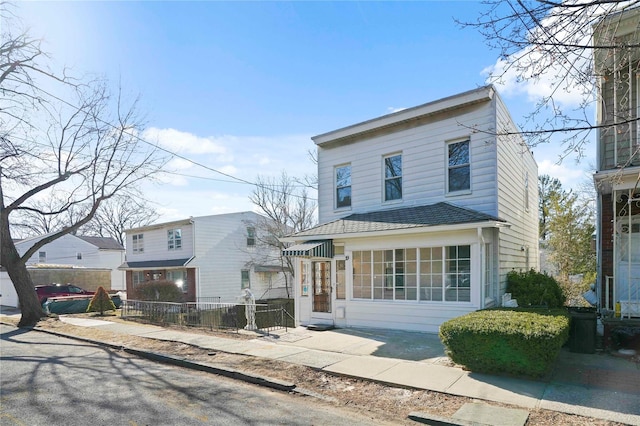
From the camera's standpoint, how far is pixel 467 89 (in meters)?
10.7

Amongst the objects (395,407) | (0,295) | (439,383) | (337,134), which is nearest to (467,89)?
(337,134)

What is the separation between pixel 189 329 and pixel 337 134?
27.5ft

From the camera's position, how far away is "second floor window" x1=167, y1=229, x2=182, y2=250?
Answer: 2655cm

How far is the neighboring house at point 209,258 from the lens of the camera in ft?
83.5

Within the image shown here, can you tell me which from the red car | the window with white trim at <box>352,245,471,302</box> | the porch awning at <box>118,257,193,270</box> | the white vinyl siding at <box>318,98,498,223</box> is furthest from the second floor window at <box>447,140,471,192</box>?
the red car

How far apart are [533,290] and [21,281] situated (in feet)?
63.7

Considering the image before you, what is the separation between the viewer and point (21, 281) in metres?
15.9

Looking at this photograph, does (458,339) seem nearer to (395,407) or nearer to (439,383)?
(439,383)

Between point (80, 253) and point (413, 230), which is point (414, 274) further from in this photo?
point (80, 253)

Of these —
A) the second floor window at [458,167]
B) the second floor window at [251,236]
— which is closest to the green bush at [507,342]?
the second floor window at [458,167]

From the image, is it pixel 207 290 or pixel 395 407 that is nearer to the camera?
pixel 395 407

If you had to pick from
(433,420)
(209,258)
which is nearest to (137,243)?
(209,258)

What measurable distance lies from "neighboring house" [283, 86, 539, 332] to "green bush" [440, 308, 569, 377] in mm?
3145

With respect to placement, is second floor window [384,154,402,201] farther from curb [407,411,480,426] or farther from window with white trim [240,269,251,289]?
window with white trim [240,269,251,289]
